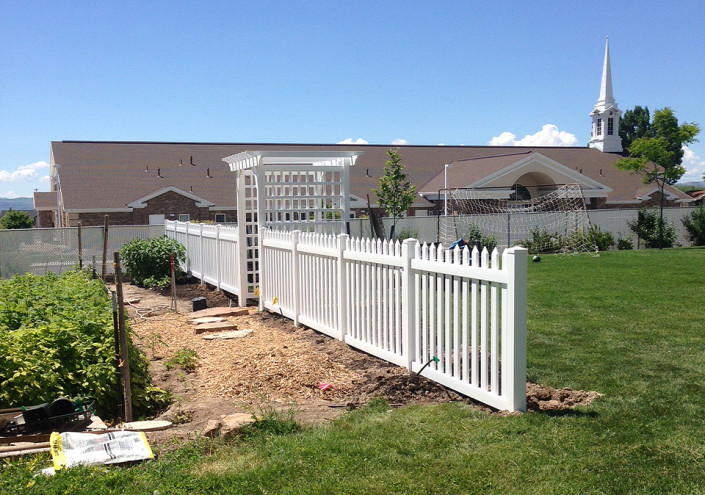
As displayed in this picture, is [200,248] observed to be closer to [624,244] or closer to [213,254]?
[213,254]

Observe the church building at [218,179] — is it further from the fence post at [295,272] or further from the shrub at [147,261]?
the fence post at [295,272]

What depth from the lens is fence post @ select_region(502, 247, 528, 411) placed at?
5016 mm

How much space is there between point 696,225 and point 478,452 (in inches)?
1070

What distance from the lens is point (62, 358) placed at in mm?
5430

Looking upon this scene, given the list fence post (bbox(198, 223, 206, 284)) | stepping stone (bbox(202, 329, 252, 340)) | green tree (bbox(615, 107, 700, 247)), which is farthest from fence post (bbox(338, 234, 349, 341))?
green tree (bbox(615, 107, 700, 247))

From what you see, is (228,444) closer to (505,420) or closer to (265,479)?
(265,479)

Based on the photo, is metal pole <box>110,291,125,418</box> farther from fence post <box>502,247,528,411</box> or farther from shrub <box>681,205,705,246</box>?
shrub <box>681,205,705,246</box>

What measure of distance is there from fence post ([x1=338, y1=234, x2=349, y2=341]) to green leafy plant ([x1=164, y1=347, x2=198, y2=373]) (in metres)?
1.80

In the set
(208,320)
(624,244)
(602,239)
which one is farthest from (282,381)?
(624,244)

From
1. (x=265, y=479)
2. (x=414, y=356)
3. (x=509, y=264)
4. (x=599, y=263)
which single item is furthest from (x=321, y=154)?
(x=599, y=263)

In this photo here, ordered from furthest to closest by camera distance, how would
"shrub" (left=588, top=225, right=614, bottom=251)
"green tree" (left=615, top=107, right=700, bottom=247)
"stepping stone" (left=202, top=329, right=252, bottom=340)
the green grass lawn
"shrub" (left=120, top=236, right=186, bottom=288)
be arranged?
"green tree" (left=615, top=107, right=700, bottom=247), "shrub" (left=588, top=225, right=614, bottom=251), "shrub" (left=120, top=236, right=186, bottom=288), "stepping stone" (left=202, top=329, right=252, bottom=340), the green grass lawn

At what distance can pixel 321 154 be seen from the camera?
38.4 ft

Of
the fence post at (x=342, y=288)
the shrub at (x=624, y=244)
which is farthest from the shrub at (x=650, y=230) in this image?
the fence post at (x=342, y=288)

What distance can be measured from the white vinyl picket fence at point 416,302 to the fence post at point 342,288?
0.04 feet
